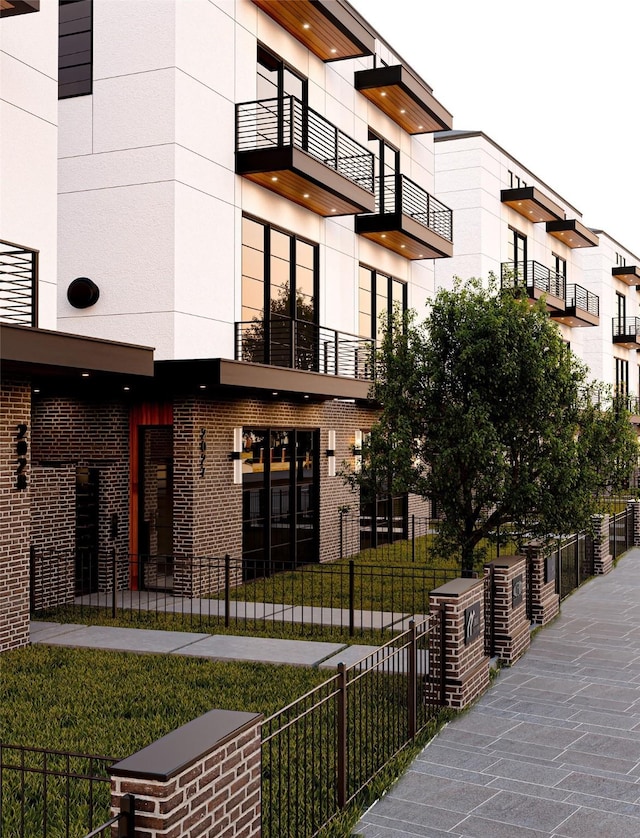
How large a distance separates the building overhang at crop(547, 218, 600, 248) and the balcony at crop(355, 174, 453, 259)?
14.8 meters

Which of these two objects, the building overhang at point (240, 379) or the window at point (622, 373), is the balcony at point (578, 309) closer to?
the window at point (622, 373)

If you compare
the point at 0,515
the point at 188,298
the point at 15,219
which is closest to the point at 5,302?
the point at 15,219

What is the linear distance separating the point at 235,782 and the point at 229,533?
41.4ft

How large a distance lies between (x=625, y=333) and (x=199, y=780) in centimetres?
5235

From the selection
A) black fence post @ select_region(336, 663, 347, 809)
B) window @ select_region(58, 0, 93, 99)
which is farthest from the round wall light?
black fence post @ select_region(336, 663, 347, 809)

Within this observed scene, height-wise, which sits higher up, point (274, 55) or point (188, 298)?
point (274, 55)

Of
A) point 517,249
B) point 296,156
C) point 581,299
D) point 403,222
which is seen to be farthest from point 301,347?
point 581,299

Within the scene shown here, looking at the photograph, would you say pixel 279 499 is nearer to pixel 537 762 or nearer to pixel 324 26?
pixel 324 26

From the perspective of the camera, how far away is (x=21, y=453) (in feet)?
41.0

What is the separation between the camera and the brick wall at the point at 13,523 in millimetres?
12180

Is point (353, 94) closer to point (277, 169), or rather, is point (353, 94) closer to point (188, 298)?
point (277, 169)

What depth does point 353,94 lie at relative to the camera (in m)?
23.5

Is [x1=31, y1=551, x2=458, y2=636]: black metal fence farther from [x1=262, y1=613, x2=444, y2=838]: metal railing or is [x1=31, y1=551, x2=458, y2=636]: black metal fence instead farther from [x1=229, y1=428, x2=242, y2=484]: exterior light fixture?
[x1=262, y1=613, x2=444, y2=838]: metal railing

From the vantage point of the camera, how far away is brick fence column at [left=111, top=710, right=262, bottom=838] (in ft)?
14.9
